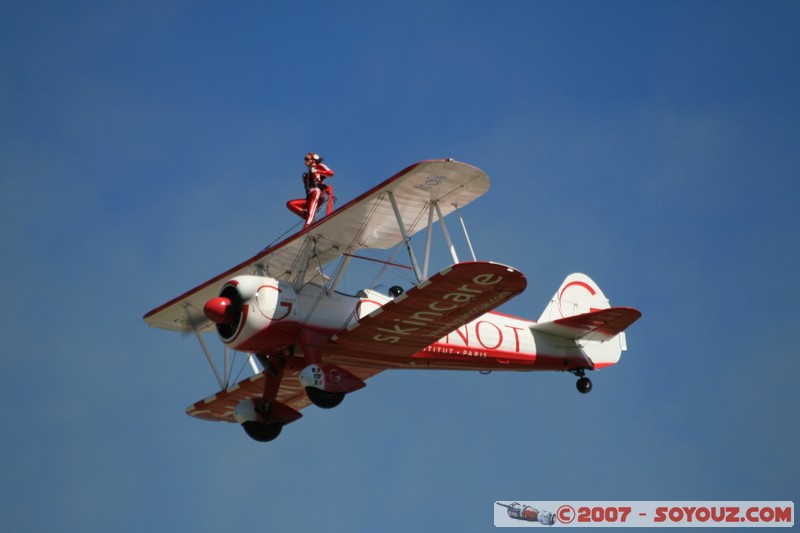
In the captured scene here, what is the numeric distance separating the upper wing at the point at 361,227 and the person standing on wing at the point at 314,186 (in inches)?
33.0

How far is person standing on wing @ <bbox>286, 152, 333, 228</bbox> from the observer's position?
19.6 m

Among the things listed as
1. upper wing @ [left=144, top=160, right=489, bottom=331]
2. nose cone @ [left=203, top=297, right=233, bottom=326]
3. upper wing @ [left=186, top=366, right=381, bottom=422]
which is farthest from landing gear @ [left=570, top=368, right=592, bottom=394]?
nose cone @ [left=203, top=297, right=233, bottom=326]

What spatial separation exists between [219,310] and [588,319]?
6999 millimetres

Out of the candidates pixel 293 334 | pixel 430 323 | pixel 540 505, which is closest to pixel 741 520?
pixel 540 505

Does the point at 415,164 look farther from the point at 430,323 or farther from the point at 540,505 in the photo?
the point at 540,505

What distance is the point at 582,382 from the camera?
69.6 ft

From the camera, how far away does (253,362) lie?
21.1 m

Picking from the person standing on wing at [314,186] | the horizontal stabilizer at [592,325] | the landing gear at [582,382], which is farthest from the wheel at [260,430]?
the landing gear at [582,382]

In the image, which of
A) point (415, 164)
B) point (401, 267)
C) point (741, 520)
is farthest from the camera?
point (741, 520)

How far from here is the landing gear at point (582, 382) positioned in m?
21.1

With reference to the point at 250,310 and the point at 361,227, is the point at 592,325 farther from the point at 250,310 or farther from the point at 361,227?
the point at 250,310

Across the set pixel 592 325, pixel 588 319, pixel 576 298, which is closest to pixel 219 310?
pixel 588 319

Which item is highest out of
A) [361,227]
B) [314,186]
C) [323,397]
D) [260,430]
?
[314,186]

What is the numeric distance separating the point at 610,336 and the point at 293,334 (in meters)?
6.35
